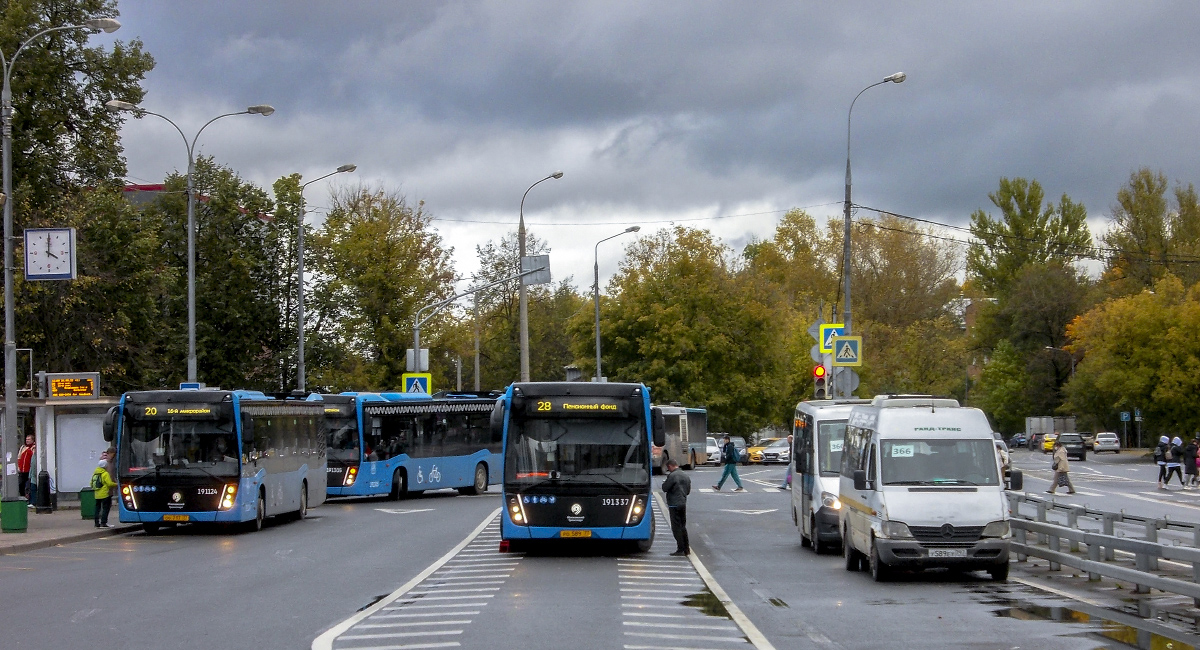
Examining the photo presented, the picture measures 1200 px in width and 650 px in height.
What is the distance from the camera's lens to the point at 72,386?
31469 mm

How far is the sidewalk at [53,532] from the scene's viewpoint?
76.0 feet

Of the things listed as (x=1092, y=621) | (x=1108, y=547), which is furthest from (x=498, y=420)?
(x=1092, y=621)

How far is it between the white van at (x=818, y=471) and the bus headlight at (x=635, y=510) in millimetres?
2946

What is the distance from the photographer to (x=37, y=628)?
12.4m

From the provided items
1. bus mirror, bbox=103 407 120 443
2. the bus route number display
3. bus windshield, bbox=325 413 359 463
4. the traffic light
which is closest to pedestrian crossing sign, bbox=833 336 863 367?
the traffic light

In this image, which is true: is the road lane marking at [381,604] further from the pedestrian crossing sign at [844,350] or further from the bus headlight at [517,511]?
the pedestrian crossing sign at [844,350]

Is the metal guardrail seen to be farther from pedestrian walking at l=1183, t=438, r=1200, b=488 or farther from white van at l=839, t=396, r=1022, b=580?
pedestrian walking at l=1183, t=438, r=1200, b=488

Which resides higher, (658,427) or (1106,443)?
(658,427)

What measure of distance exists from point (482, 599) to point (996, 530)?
6.50 metres

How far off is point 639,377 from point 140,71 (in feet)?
116

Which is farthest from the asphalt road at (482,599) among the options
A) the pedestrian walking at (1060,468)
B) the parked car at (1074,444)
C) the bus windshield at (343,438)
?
the parked car at (1074,444)

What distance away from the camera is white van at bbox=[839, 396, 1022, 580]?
632 inches

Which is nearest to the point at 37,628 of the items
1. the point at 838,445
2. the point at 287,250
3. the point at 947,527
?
the point at 947,527

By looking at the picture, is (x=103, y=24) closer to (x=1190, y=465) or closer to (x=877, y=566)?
(x=877, y=566)
